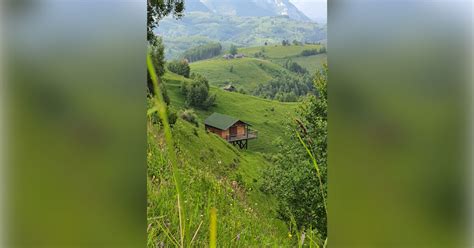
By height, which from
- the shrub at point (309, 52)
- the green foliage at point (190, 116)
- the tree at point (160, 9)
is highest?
the tree at point (160, 9)

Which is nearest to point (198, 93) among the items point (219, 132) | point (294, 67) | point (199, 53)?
point (219, 132)

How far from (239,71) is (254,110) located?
1.36 meters

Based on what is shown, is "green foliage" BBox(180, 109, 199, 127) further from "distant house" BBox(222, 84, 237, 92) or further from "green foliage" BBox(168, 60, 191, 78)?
"distant house" BBox(222, 84, 237, 92)

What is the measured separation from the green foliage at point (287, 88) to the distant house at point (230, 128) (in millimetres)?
A: 1660

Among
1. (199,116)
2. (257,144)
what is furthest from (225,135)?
(257,144)

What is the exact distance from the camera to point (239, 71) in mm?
8727

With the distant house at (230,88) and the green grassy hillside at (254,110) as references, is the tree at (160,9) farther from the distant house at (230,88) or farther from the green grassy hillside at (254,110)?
the distant house at (230,88)

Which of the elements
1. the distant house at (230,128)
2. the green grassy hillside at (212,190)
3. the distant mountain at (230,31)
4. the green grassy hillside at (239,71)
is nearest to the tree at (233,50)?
the distant mountain at (230,31)

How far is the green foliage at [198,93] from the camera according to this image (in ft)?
24.2

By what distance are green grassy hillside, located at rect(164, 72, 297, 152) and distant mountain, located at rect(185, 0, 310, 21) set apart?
276 centimetres

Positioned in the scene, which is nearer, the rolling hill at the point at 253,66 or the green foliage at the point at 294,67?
the rolling hill at the point at 253,66

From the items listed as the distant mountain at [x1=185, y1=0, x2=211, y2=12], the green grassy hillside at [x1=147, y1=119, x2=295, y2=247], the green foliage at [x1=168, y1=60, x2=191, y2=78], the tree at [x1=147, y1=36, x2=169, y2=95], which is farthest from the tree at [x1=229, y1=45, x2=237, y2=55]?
the tree at [x1=147, y1=36, x2=169, y2=95]
